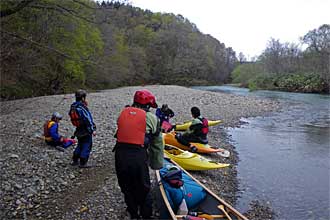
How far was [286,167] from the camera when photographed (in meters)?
8.98

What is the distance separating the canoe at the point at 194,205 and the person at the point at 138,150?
1.46 ft

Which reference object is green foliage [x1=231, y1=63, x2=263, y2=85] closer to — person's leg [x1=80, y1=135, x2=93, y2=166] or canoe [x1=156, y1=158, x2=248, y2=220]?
person's leg [x1=80, y1=135, x2=93, y2=166]

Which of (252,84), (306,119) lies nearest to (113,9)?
(306,119)

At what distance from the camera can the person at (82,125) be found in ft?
20.0

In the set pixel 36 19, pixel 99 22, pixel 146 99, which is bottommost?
pixel 146 99

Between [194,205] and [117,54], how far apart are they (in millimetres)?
44569

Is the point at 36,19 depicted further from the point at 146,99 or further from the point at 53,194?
the point at 146,99

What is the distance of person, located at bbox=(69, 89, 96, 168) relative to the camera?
6.11m

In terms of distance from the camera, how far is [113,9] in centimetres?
771

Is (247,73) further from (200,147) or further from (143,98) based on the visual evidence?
(143,98)

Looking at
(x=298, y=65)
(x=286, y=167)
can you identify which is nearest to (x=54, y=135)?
(x=286, y=167)

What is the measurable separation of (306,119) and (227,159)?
38.2 feet

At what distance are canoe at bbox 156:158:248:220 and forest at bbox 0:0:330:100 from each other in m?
3.67

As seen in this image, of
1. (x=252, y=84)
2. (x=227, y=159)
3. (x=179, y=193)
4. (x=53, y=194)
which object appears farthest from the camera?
(x=252, y=84)
